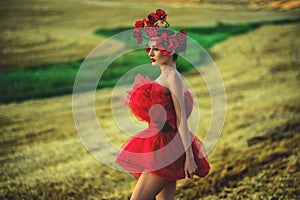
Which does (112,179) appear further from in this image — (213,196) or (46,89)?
(46,89)

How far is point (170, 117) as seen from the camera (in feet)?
8.31

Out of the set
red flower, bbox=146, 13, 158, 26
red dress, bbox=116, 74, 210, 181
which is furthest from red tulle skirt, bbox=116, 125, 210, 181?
red flower, bbox=146, 13, 158, 26

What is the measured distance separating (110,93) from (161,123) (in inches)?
216

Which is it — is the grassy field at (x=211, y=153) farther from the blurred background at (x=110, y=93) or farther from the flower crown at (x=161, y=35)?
the flower crown at (x=161, y=35)

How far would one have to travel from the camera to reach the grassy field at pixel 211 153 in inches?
166

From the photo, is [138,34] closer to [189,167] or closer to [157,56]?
[157,56]

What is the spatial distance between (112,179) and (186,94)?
7.08 feet

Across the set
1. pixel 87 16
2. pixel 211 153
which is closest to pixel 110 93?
pixel 211 153

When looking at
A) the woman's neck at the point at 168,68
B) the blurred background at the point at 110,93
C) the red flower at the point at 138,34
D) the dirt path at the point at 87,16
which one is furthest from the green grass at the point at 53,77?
the woman's neck at the point at 168,68

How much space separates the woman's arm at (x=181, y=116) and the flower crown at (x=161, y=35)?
0.50 feet

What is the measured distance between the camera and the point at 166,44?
8.14 feet

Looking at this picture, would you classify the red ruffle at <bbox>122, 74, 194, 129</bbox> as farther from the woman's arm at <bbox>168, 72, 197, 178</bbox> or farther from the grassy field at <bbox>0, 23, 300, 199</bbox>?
the grassy field at <bbox>0, 23, 300, 199</bbox>

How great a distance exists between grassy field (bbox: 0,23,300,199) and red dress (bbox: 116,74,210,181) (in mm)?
1650

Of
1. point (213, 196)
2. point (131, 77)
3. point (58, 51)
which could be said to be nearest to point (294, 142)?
point (213, 196)
